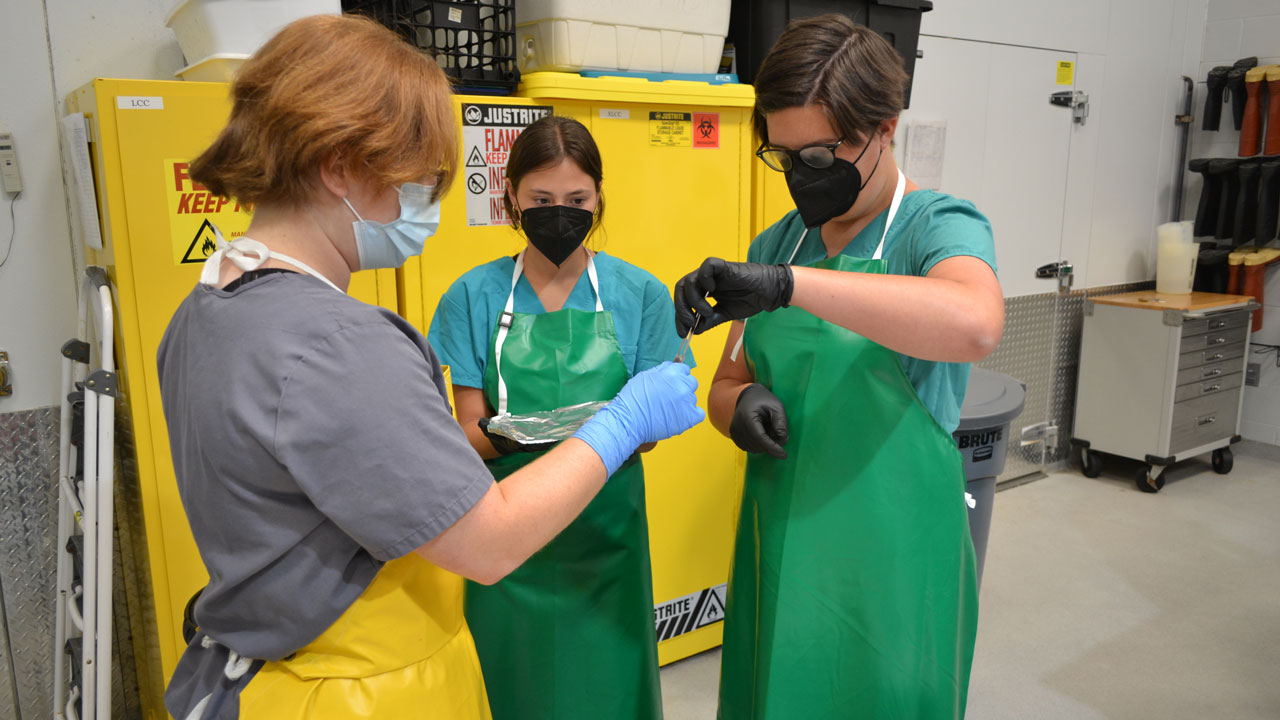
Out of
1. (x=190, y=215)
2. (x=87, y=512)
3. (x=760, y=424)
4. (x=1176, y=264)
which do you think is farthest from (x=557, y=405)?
(x=1176, y=264)

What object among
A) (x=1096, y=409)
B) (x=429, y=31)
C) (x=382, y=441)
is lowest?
(x=1096, y=409)

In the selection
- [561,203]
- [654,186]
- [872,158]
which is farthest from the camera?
[654,186]

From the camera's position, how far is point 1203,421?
14.8 feet

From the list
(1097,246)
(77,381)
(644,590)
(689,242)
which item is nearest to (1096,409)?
(1097,246)

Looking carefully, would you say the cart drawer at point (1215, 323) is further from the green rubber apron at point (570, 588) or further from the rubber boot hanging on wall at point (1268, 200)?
the green rubber apron at point (570, 588)

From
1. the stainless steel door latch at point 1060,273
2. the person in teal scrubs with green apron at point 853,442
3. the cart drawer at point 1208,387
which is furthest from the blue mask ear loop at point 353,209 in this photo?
the cart drawer at point 1208,387

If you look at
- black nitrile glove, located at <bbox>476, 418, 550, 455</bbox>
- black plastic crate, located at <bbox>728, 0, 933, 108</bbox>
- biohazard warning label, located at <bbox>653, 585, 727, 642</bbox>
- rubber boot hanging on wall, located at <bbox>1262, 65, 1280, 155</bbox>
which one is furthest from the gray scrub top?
rubber boot hanging on wall, located at <bbox>1262, 65, 1280, 155</bbox>

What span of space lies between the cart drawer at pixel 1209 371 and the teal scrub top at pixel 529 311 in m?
3.54

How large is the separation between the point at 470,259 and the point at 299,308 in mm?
A: 1476

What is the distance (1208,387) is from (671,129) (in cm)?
358

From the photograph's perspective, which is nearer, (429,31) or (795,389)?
(795,389)

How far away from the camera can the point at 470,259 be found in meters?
2.37

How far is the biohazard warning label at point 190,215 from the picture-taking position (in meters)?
1.94

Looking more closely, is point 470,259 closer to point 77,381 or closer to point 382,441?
point 77,381
